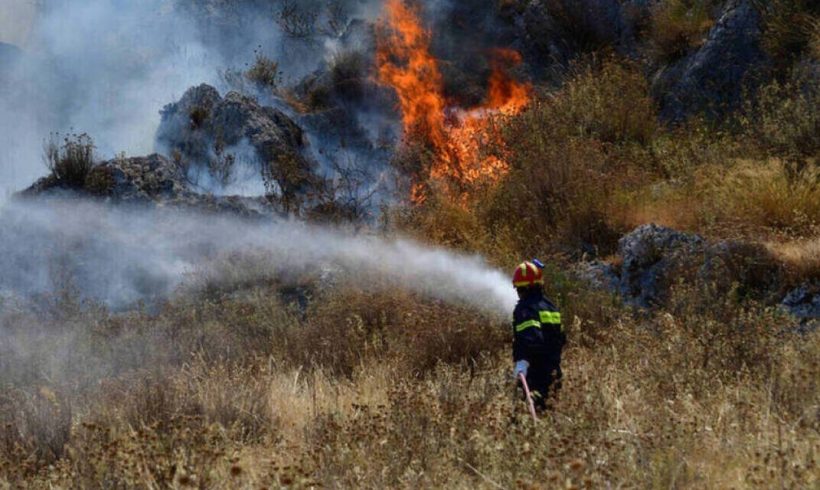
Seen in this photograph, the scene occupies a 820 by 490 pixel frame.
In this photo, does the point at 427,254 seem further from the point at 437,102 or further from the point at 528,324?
the point at 437,102

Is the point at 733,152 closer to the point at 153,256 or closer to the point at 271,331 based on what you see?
the point at 271,331

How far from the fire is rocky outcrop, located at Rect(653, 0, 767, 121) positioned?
242 cm

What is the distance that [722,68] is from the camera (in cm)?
1257

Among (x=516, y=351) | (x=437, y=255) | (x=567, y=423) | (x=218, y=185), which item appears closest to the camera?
(x=567, y=423)

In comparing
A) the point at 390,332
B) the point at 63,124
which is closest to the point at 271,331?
the point at 390,332

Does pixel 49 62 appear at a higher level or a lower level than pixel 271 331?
higher

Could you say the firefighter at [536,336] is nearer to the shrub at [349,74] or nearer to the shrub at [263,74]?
the shrub at [349,74]

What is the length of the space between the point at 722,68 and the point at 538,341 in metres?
8.61

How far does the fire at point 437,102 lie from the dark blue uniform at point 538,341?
622cm

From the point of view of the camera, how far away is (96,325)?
841cm

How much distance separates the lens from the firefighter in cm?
542

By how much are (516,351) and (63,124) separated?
16540 millimetres

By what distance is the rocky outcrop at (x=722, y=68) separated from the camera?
12.3 meters

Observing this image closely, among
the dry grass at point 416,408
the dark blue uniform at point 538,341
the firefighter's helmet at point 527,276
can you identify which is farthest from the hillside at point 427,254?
the firefighter's helmet at point 527,276
